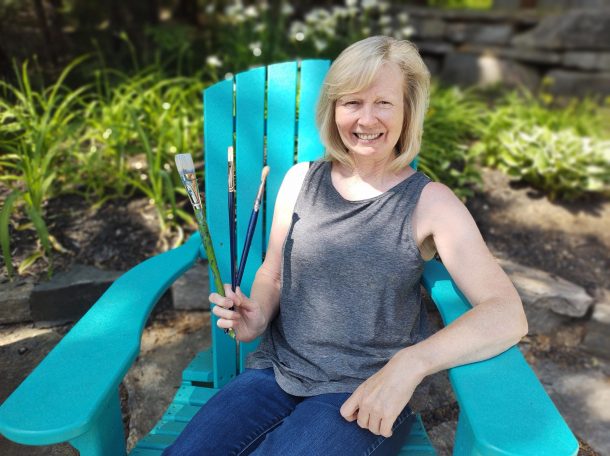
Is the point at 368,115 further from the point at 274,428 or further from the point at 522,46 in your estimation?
the point at 522,46

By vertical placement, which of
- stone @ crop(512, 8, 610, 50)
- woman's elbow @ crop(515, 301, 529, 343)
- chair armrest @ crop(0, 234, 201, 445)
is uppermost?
stone @ crop(512, 8, 610, 50)

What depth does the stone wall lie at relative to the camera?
193 inches

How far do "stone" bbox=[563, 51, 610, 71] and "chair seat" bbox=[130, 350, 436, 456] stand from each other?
4265 millimetres

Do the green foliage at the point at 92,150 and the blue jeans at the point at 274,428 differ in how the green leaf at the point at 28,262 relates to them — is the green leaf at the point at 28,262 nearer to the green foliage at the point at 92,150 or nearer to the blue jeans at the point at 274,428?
the green foliage at the point at 92,150

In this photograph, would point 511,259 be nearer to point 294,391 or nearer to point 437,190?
point 437,190

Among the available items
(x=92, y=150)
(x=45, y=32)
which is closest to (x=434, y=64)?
(x=45, y=32)

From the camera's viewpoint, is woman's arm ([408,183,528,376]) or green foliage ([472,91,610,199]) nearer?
woman's arm ([408,183,528,376])

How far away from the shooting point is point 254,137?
2.02m

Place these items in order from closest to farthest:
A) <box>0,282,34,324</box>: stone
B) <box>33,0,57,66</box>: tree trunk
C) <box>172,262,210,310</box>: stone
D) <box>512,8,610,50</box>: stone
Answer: <box>0,282,34,324</box>: stone
<box>172,262,210,310</box>: stone
<box>33,0,57,66</box>: tree trunk
<box>512,8,610,50</box>: stone

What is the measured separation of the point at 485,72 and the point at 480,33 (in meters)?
0.41

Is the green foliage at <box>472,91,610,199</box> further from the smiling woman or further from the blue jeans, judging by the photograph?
the blue jeans

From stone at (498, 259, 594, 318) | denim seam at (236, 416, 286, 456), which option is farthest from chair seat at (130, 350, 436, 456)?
stone at (498, 259, 594, 318)

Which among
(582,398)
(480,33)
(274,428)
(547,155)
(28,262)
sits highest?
(480,33)

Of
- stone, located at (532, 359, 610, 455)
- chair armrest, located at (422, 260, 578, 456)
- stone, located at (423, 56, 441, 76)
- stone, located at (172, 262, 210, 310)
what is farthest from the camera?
stone, located at (423, 56, 441, 76)
